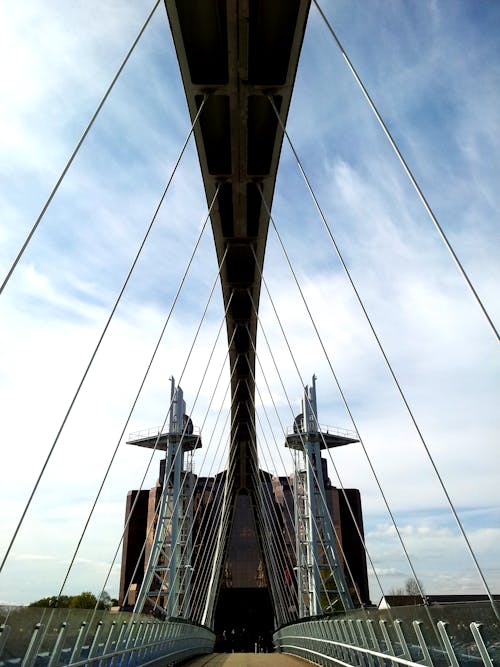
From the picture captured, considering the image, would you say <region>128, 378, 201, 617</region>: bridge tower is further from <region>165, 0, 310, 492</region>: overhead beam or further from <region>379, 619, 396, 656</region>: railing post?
<region>379, 619, 396, 656</region>: railing post

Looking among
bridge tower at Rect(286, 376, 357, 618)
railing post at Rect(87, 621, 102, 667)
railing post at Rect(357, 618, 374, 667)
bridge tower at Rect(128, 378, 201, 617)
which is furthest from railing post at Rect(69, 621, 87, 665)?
bridge tower at Rect(286, 376, 357, 618)

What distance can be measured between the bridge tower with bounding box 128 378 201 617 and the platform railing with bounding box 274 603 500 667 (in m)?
12.5

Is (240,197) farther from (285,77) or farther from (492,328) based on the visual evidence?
(492,328)

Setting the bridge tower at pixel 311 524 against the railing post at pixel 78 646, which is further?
the bridge tower at pixel 311 524

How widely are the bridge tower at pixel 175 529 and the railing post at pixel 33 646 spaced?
1609 cm

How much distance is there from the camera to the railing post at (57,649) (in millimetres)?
6525

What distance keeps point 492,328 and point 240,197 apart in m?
10.0

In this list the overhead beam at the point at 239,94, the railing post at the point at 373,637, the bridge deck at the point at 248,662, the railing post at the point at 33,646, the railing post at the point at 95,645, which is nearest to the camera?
the railing post at the point at 33,646

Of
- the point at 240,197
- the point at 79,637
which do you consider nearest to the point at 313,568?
the point at 240,197

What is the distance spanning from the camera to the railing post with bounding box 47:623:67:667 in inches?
257

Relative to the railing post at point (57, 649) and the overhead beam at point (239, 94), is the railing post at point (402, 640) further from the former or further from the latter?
the overhead beam at point (239, 94)

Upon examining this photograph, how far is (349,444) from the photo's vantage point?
58.0 meters

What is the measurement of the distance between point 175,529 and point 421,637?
2359 centimetres

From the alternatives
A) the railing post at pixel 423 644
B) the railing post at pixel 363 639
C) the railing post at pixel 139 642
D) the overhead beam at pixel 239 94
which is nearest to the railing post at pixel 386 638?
the railing post at pixel 363 639
